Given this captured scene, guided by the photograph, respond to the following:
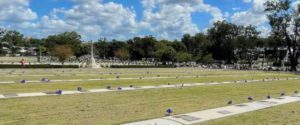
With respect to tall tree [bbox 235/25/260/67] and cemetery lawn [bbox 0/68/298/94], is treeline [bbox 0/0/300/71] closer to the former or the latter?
tall tree [bbox 235/25/260/67]

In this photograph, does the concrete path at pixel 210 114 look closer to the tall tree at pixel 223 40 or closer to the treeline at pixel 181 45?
the treeline at pixel 181 45

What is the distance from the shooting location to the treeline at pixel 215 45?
81.5 m

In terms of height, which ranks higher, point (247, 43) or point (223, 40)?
point (223, 40)

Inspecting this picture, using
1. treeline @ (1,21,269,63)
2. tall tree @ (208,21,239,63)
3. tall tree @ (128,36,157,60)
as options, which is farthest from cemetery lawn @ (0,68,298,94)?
tall tree @ (128,36,157,60)

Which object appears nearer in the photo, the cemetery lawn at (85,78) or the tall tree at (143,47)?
the cemetery lawn at (85,78)

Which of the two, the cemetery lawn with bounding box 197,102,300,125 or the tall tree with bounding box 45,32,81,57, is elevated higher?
the tall tree with bounding box 45,32,81,57

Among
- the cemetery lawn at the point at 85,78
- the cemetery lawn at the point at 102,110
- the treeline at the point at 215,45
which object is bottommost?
the cemetery lawn at the point at 102,110

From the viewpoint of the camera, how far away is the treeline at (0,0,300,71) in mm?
81500

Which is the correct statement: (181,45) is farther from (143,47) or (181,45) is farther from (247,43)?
(247,43)

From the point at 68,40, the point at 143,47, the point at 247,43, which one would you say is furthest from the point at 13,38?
the point at 247,43

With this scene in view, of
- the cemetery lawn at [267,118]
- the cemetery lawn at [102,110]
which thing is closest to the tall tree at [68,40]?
the cemetery lawn at [102,110]

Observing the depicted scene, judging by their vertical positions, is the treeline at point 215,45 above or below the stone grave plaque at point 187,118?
above

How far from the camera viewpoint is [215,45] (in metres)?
124

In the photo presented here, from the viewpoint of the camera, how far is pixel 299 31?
81.6 meters
